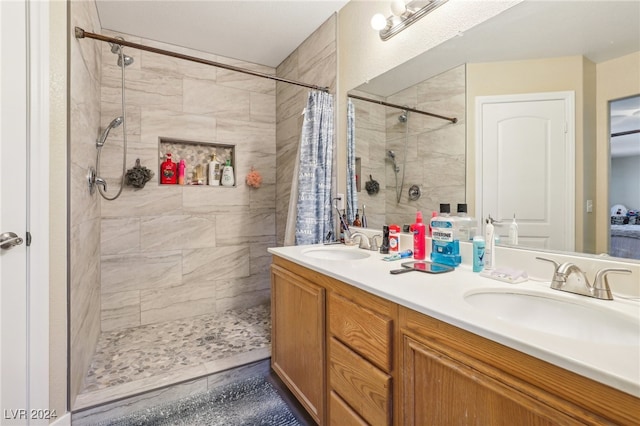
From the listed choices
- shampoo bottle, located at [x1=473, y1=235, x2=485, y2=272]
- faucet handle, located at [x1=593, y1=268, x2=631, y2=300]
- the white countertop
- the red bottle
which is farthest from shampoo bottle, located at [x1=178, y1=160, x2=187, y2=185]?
faucet handle, located at [x1=593, y1=268, x2=631, y2=300]

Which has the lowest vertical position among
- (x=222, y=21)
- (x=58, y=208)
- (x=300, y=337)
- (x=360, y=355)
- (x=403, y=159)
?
(x=300, y=337)

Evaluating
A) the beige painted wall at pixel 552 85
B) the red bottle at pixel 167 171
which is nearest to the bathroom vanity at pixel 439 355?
the beige painted wall at pixel 552 85

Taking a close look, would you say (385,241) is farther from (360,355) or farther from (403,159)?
(360,355)

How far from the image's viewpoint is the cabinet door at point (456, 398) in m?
0.58

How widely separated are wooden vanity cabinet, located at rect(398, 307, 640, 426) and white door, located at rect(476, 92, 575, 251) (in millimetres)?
609

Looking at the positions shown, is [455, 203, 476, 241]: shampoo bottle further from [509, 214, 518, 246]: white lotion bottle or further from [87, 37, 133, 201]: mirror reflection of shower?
[87, 37, 133, 201]: mirror reflection of shower

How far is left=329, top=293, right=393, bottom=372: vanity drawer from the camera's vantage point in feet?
3.01

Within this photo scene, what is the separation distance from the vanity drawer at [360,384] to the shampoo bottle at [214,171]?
1993 millimetres

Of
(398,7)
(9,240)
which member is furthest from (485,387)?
(398,7)

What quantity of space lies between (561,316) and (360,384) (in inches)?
25.9

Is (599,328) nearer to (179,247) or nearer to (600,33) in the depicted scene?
(600,33)

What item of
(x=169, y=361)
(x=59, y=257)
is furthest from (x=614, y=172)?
(x=169, y=361)

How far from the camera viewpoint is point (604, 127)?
917mm

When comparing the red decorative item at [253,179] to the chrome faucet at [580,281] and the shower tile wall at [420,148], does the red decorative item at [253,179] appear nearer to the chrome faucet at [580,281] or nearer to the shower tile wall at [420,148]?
the shower tile wall at [420,148]
